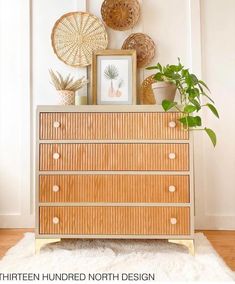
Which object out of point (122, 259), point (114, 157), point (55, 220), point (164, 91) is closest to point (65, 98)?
point (114, 157)

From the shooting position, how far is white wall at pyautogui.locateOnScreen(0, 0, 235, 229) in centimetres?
230

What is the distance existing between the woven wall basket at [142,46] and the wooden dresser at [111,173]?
2.40ft

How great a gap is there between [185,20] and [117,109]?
1130 millimetres

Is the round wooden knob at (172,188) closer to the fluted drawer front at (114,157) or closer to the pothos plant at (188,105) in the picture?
the fluted drawer front at (114,157)

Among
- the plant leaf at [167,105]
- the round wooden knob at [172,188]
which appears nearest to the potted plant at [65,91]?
the plant leaf at [167,105]

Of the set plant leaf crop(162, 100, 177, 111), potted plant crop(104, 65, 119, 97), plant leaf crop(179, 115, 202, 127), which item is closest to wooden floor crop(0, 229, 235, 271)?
plant leaf crop(179, 115, 202, 127)

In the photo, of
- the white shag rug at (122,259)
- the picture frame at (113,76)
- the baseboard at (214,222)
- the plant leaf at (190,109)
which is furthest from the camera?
the baseboard at (214,222)

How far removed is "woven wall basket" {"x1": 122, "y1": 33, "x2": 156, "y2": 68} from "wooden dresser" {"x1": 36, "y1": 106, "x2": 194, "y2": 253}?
2.40ft

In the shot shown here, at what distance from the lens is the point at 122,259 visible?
5.38 ft

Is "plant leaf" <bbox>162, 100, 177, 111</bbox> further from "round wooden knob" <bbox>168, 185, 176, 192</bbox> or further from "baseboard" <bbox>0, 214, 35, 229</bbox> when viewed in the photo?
"baseboard" <bbox>0, 214, 35, 229</bbox>

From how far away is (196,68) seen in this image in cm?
231

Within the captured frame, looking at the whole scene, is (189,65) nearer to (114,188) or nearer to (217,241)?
(114,188)

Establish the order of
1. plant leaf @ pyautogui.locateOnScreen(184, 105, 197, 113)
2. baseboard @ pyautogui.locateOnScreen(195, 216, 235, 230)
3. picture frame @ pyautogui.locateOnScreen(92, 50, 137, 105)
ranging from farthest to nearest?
baseboard @ pyautogui.locateOnScreen(195, 216, 235, 230)
picture frame @ pyautogui.locateOnScreen(92, 50, 137, 105)
plant leaf @ pyautogui.locateOnScreen(184, 105, 197, 113)

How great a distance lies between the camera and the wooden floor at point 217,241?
1.74 metres
